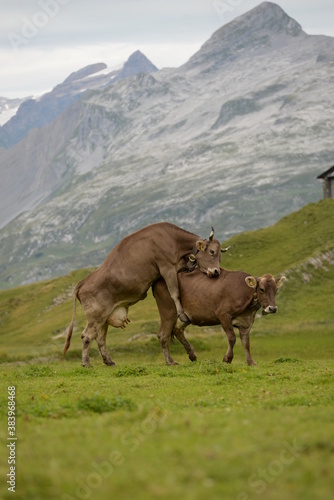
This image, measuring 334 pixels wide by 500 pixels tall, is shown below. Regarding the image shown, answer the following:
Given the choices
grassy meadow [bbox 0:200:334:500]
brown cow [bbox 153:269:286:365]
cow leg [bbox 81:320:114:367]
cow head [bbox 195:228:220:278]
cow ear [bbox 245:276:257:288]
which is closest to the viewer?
grassy meadow [bbox 0:200:334:500]

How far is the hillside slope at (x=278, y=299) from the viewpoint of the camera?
5762 cm

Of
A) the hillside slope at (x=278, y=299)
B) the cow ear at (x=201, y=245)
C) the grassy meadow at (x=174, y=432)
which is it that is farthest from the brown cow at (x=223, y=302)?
the hillside slope at (x=278, y=299)

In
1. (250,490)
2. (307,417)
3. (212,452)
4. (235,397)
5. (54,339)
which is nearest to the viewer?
(250,490)

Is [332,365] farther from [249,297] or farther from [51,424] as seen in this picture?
[51,424]

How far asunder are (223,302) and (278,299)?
117ft

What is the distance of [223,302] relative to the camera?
2723cm

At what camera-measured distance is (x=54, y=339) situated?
221 ft

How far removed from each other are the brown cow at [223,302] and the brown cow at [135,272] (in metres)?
0.32

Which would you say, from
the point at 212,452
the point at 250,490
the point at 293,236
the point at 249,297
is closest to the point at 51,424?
the point at 212,452

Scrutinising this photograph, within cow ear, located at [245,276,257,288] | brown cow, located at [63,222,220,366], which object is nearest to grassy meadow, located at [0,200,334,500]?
brown cow, located at [63,222,220,366]

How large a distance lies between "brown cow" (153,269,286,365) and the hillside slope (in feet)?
61.9

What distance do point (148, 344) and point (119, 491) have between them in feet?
132

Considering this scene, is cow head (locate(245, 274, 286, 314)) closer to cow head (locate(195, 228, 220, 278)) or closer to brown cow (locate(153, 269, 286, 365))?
brown cow (locate(153, 269, 286, 365))

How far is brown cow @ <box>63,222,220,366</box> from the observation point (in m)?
27.7
